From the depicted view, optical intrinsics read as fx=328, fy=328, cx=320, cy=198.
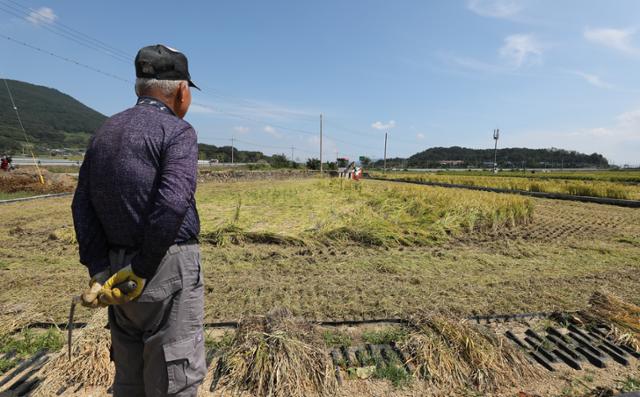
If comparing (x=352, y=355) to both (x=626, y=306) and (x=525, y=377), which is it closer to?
(x=525, y=377)

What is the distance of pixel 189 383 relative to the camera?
1.33 metres

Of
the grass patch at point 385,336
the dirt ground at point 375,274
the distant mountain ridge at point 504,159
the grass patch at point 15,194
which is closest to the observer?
the grass patch at point 385,336

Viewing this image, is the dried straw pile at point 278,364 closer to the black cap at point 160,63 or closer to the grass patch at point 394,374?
the grass patch at point 394,374

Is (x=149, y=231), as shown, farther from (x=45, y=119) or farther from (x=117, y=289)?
(x=45, y=119)

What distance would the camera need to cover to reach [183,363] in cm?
132

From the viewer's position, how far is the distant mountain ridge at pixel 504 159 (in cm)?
7950

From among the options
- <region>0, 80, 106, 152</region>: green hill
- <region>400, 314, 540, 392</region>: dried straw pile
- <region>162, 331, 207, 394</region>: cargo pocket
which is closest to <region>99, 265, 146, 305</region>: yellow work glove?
<region>162, 331, 207, 394</region>: cargo pocket

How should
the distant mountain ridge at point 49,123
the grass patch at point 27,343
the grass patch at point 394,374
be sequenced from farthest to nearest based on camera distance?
1. the distant mountain ridge at point 49,123
2. the grass patch at point 27,343
3. the grass patch at point 394,374

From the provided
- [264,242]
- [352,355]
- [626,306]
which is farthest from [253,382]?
[264,242]

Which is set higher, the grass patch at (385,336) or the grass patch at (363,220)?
the grass patch at (363,220)

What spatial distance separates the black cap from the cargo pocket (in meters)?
1.08

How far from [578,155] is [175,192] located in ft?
369

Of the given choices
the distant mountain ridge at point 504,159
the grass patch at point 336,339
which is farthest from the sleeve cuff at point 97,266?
the distant mountain ridge at point 504,159

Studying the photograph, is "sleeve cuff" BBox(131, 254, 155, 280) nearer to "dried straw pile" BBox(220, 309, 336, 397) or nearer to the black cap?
the black cap
